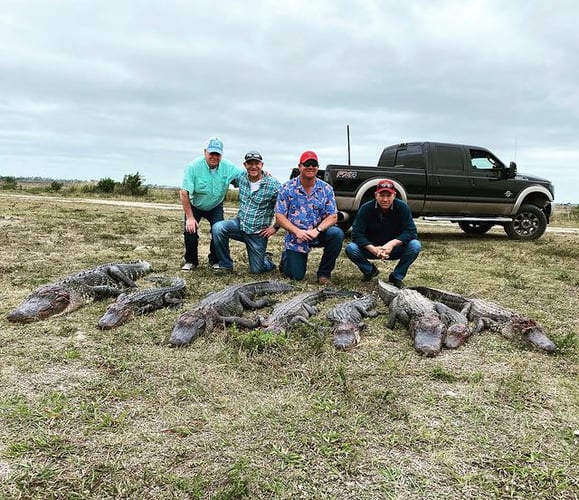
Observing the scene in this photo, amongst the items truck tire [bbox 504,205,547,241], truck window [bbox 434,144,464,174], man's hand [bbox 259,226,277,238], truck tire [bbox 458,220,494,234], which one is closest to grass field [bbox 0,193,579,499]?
man's hand [bbox 259,226,277,238]

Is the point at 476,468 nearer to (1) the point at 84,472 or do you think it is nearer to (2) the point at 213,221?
(1) the point at 84,472

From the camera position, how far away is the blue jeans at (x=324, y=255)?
5.75 metres

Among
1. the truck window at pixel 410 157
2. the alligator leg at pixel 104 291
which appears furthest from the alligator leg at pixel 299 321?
the truck window at pixel 410 157

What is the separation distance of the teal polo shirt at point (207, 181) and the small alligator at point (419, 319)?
276 cm

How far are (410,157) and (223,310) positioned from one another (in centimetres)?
704

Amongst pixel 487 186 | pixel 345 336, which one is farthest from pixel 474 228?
pixel 345 336

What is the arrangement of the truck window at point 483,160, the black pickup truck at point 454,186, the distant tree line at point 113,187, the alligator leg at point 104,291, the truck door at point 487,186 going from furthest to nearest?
the distant tree line at point 113,187, the truck window at point 483,160, the truck door at point 487,186, the black pickup truck at point 454,186, the alligator leg at point 104,291

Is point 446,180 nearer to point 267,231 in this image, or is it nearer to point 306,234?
point 267,231

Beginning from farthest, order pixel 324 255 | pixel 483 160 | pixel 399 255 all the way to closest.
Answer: pixel 483 160 < pixel 324 255 < pixel 399 255

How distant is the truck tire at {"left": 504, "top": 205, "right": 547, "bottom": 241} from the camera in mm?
10430

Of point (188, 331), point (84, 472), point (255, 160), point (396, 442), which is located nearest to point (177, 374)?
point (188, 331)

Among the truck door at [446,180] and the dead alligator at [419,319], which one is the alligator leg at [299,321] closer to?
the dead alligator at [419,319]

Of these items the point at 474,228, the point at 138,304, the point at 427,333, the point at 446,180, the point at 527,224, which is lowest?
the point at 427,333

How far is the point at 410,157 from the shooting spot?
999 centimetres
